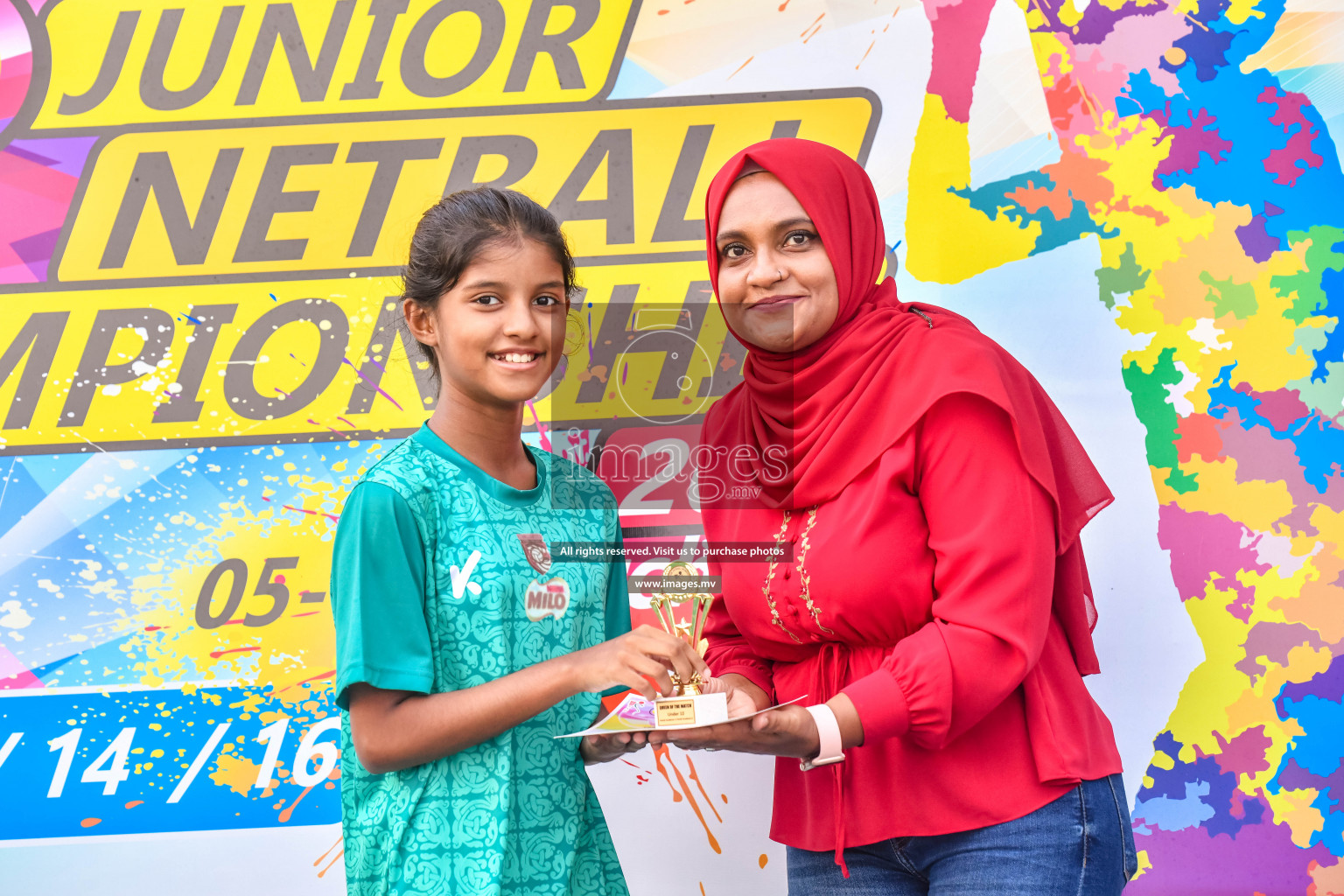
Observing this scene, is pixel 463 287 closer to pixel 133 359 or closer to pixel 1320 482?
pixel 133 359

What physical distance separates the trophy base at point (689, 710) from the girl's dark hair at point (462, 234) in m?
0.80

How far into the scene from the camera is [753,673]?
5.79 ft

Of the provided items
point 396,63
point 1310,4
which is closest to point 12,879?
point 396,63

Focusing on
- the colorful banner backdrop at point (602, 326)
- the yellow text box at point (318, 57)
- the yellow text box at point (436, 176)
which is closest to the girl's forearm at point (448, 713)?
Result: the colorful banner backdrop at point (602, 326)

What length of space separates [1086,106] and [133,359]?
9.64 feet

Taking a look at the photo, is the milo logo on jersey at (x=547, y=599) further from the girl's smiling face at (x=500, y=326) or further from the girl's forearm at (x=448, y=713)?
the girl's smiling face at (x=500, y=326)

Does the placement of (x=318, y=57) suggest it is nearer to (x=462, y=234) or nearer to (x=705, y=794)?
(x=462, y=234)

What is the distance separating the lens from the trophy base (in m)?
1.42

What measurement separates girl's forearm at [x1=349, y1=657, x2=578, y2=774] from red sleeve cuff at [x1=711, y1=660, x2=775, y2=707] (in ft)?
1.43

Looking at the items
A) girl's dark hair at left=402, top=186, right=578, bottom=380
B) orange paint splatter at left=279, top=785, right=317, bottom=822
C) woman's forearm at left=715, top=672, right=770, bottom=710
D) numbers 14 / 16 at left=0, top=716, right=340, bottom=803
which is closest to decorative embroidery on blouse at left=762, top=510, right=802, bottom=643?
woman's forearm at left=715, top=672, right=770, bottom=710

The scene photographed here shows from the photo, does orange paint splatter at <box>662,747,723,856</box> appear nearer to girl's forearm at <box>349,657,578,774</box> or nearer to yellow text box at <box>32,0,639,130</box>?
girl's forearm at <box>349,657,578,774</box>

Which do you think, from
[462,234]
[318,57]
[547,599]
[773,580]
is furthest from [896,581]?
[318,57]

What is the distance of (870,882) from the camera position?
1.59 m

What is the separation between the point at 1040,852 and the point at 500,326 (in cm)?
121
